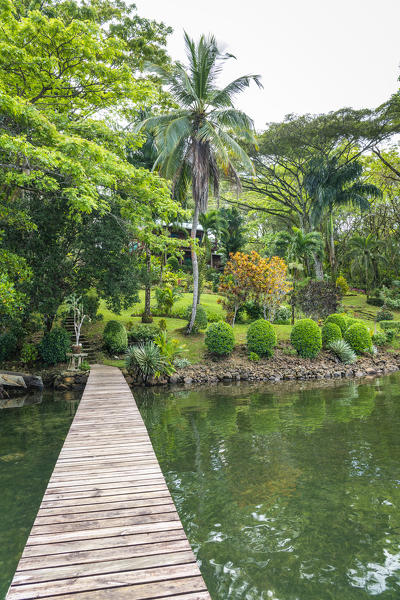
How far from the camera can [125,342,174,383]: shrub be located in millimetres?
12984

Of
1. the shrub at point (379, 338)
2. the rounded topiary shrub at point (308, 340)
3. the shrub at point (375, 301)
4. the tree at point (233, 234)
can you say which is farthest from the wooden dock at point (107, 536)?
the shrub at point (375, 301)

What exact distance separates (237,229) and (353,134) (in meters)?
10.4

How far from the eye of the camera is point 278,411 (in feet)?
31.2

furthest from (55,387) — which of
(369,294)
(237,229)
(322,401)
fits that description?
(369,294)

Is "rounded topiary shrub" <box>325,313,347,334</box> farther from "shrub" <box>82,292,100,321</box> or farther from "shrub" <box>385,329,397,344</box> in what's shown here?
"shrub" <box>82,292,100,321</box>

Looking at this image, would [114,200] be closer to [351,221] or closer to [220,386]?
Answer: [220,386]

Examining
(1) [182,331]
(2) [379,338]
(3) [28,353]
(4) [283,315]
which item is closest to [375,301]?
(4) [283,315]

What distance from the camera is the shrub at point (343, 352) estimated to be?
52.1 feet

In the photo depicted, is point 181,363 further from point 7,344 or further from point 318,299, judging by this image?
point 318,299

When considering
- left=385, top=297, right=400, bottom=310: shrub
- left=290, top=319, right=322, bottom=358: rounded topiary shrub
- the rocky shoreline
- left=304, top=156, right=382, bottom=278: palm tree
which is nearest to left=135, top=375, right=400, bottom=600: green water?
the rocky shoreline

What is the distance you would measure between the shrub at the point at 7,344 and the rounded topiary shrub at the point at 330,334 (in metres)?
13.5

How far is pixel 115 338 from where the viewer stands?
49.5 ft

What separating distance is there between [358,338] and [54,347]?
13.4 m

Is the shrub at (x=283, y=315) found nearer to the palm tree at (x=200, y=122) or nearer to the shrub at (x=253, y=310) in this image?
the shrub at (x=253, y=310)
